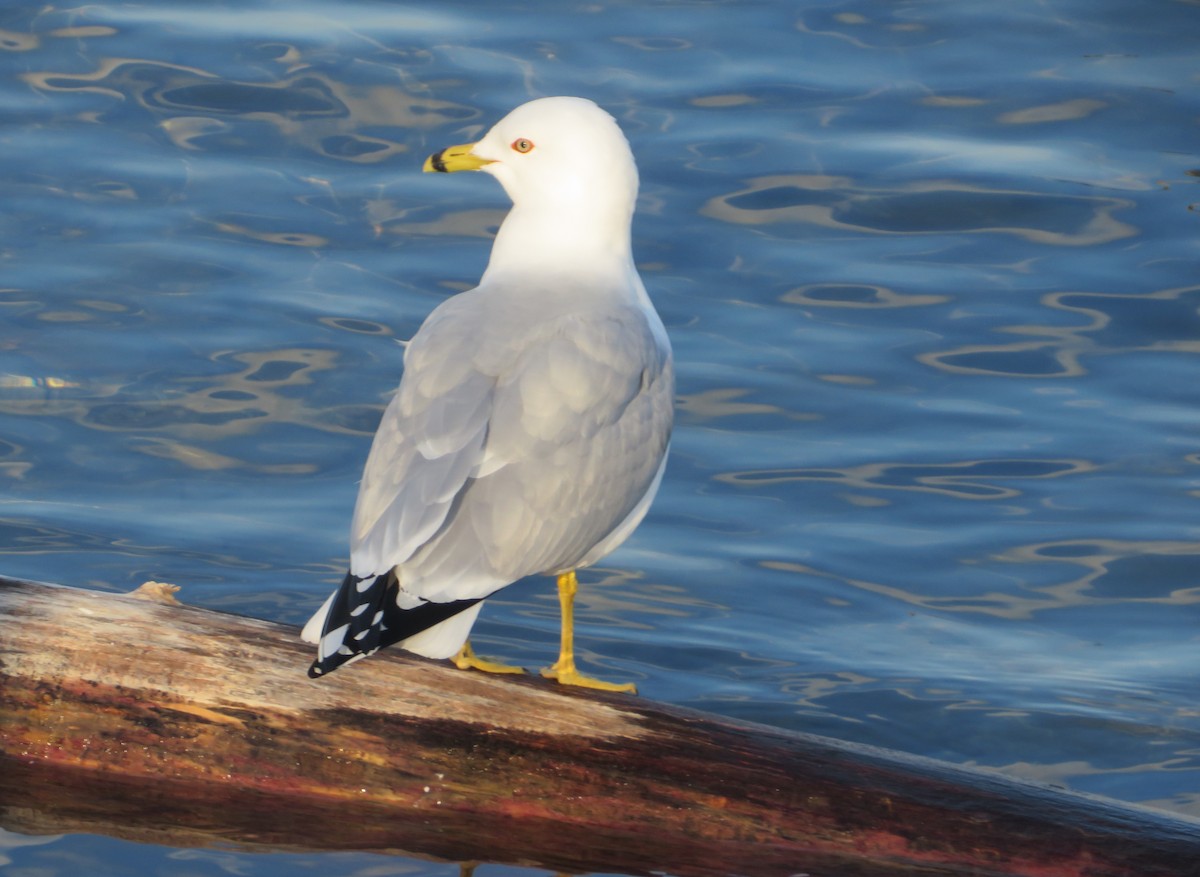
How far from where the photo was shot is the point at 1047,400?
26.7 feet

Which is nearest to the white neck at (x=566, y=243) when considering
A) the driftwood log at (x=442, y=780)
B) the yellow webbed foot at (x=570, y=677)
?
the yellow webbed foot at (x=570, y=677)

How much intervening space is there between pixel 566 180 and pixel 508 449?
1096 millimetres

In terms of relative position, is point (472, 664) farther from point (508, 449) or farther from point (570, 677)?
point (508, 449)

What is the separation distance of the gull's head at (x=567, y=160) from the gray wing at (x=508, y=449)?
50 cm

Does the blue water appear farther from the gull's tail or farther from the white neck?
the white neck

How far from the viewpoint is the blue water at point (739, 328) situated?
6.34 meters

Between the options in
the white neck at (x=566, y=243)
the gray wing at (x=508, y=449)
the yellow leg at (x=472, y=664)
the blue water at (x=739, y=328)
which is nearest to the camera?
the gray wing at (x=508, y=449)

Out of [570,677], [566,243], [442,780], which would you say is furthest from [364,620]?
[566,243]

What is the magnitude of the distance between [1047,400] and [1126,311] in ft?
3.80

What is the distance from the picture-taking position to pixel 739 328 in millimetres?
8609

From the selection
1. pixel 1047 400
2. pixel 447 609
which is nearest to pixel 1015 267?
pixel 1047 400

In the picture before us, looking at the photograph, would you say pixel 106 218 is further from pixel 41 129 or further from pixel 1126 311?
pixel 1126 311

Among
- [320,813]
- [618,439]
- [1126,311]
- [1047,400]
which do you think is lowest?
[320,813]

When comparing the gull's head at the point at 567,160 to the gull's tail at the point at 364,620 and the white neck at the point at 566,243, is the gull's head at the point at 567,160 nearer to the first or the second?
the white neck at the point at 566,243
